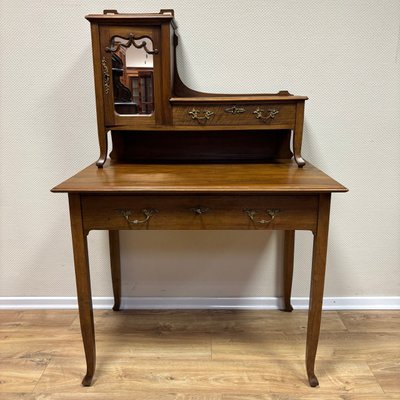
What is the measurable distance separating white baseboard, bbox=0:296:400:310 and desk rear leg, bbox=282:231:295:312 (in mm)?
43

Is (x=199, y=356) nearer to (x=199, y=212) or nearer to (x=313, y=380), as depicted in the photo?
(x=313, y=380)

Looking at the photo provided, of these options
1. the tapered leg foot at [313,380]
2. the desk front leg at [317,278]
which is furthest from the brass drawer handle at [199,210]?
the tapered leg foot at [313,380]

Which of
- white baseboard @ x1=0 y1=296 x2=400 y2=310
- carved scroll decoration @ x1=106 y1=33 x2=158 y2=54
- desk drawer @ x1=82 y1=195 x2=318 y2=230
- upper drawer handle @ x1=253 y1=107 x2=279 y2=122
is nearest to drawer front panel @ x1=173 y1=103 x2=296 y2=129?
upper drawer handle @ x1=253 y1=107 x2=279 y2=122

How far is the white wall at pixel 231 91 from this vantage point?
5.24 ft

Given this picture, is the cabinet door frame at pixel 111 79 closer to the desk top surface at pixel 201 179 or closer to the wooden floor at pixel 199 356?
the desk top surface at pixel 201 179

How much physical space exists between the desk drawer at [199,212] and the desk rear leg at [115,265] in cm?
55

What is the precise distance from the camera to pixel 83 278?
1310 millimetres

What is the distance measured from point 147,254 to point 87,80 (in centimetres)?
88

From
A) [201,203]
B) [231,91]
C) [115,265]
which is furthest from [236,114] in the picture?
[115,265]

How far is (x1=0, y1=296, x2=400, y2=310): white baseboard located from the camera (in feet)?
6.24

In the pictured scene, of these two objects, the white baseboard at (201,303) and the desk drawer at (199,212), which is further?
the white baseboard at (201,303)

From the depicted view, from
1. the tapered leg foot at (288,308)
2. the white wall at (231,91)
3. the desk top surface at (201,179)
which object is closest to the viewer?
the desk top surface at (201,179)

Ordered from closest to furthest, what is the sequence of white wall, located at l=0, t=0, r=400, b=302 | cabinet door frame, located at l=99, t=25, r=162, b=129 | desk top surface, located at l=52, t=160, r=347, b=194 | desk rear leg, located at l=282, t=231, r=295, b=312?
desk top surface, located at l=52, t=160, r=347, b=194 < cabinet door frame, located at l=99, t=25, r=162, b=129 < white wall, located at l=0, t=0, r=400, b=302 < desk rear leg, located at l=282, t=231, r=295, b=312

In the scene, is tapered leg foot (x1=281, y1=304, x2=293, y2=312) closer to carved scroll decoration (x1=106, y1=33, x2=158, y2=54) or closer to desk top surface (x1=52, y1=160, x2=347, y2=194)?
desk top surface (x1=52, y1=160, x2=347, y2=194)
